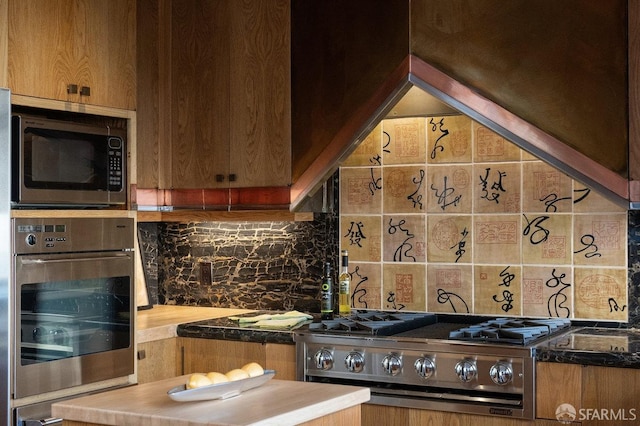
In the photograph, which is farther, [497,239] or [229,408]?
[497,239]

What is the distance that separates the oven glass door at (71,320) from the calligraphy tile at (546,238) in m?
1.75

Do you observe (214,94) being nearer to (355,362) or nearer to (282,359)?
(282,359)

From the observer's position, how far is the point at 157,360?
4.10 m

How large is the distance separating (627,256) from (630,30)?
3.17 ft

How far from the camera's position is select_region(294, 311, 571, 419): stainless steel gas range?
3.34 m

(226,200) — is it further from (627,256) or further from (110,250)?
(627,256)

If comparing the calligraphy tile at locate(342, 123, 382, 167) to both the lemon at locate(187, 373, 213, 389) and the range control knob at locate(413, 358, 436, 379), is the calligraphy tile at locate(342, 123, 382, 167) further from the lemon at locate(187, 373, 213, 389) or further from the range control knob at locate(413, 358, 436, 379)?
the lemon at locate(187, 373, 213, 389)

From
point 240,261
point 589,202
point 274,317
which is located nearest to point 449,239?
point 589,202

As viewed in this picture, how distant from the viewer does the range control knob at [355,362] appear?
366cm

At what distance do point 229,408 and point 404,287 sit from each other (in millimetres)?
1935

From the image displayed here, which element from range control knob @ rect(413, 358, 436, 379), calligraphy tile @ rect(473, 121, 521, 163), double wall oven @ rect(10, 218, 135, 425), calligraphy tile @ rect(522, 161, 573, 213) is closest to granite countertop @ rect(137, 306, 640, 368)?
double wall oven @ rect(10, 218, 135, 425)

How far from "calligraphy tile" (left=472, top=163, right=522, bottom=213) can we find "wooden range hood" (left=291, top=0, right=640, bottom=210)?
0.36 metres

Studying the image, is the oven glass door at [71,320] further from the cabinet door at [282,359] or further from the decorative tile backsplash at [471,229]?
the decorative tile backsplash at [471,229]

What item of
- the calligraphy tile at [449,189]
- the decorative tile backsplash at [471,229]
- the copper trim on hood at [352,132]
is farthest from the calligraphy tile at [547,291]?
the copper trim on hood at [352,132]
